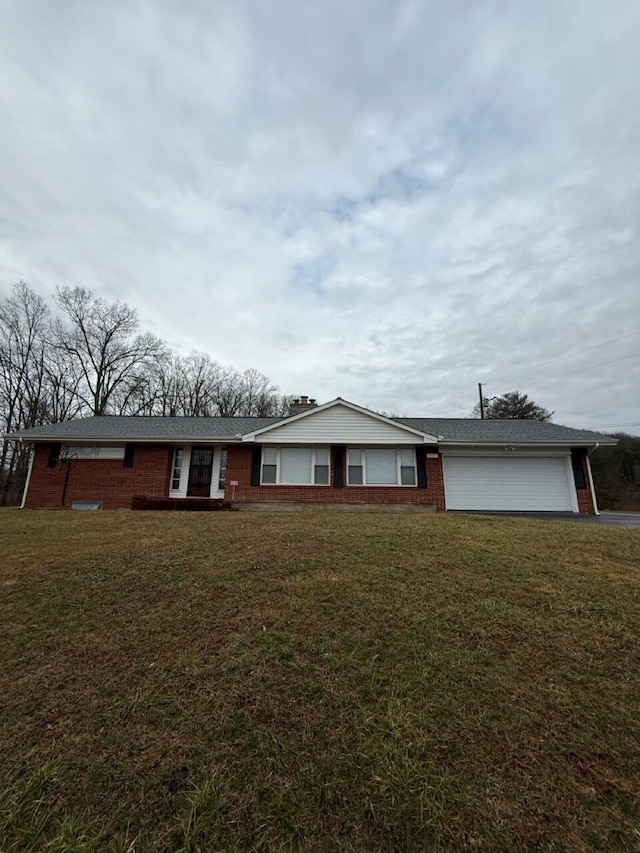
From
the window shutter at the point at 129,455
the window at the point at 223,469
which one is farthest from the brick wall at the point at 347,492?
the window shutter at the point at 129,455

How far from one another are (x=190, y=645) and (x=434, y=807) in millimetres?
2198

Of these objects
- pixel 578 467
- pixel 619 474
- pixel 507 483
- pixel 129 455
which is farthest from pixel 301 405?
pixel 619 474

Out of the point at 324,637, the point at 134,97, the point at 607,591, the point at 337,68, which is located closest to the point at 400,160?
the point at 337,68

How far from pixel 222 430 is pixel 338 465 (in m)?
4.68

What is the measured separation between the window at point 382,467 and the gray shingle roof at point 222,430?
4.82ft

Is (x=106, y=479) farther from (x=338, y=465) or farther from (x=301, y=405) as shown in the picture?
(x=301, y=405)

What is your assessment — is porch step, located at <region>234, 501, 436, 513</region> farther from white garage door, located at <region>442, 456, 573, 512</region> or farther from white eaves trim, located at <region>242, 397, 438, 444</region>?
white eaves trim, located at <region>242, 397, 438, 444</region>

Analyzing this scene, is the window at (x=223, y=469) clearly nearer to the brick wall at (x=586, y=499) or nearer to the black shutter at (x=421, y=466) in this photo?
the black shutter at (x=421, y=466)

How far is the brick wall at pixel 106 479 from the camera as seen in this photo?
13.9 metres

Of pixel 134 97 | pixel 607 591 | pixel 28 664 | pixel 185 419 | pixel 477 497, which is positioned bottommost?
pixel 28 664

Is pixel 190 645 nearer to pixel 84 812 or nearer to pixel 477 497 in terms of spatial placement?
pixel 84 812

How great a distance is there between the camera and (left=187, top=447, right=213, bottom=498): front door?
14.3 m

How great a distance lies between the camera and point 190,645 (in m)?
3.37

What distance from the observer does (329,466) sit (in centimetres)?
1395
